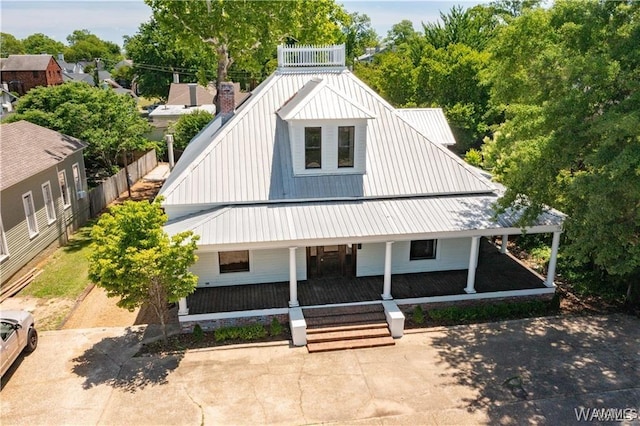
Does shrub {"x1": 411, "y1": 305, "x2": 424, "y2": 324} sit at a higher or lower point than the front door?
lower

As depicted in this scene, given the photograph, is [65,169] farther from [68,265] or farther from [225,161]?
[225,161]

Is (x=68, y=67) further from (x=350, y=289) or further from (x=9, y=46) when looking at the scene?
(x=350, y=289)

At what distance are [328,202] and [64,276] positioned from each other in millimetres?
11449

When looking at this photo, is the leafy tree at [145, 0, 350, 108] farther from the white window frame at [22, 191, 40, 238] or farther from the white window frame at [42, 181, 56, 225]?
the white window frame at [22, 191, 40, 238]

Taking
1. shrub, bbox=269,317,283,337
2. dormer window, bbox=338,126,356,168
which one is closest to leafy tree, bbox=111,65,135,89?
dormer window, bbox=338,126,356,168

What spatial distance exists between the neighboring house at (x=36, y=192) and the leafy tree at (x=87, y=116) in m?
1.83

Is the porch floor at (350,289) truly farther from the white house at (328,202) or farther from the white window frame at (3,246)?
the white window frame at (3,246)

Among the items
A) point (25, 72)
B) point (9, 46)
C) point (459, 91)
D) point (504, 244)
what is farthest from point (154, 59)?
point (9, 46)

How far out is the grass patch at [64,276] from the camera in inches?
723

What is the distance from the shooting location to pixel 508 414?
1173 centimetres

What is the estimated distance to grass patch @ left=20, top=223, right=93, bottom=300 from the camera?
18.4 m

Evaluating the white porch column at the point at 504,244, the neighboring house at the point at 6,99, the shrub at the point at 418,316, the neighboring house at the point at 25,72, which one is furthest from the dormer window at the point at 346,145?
the neighboring house at the point at 25,72

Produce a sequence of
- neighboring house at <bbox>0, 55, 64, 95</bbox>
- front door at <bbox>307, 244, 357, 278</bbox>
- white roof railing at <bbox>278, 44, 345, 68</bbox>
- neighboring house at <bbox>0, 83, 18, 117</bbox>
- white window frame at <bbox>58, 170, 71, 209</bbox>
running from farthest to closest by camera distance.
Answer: neighboring house at <bbox>0, 55, 64, 95</bbox>, neighboring house at <bbox>0, 83, 18, 117</bbox>, white window frame at <bbox>58, 170, 71, 209</bbox>, white roof railing at <bbox>278, 44, 345, 68</bbox>, front door at <bbox>307, 244, 357, 278</bbox>

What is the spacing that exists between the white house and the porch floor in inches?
7.0
